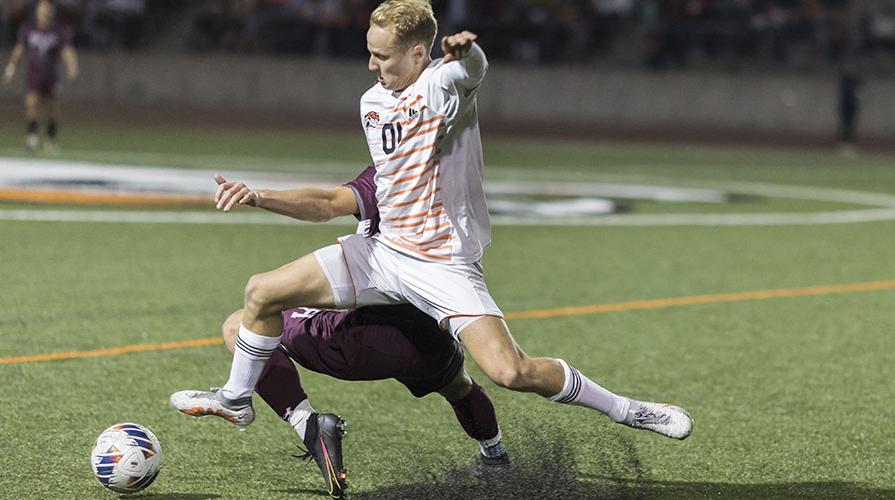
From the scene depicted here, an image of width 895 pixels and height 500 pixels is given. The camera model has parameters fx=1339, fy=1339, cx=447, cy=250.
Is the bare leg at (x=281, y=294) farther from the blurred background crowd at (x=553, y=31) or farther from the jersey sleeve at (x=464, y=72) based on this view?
the blurred background crowd at (x=553, y=31)

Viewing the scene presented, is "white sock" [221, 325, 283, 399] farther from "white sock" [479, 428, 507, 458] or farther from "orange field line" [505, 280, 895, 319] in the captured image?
"orange field line" [505, 280, 895, 319]

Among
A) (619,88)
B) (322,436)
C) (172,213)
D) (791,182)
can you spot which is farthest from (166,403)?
(619,88)

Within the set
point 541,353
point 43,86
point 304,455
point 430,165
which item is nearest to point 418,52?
point 430,165

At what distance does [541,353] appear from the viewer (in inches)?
295

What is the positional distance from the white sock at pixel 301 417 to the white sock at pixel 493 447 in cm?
72

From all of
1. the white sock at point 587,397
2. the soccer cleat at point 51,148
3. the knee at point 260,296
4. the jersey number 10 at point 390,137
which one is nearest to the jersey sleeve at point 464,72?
the jersey number 10 at point 390,137

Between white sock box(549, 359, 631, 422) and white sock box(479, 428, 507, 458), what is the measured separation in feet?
1.69

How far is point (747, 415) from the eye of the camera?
6.18 meters

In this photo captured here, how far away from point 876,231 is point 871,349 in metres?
5.90

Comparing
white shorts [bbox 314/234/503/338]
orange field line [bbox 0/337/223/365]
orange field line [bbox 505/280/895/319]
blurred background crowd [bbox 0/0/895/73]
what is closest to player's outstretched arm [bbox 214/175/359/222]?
white shorts [bbox 314/234/503/338]

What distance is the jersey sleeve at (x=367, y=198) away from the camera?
4.85 metres

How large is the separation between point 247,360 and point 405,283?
2.03 feet

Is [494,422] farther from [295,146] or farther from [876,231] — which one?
[295,146]

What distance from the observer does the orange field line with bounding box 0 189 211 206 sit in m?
13.3
